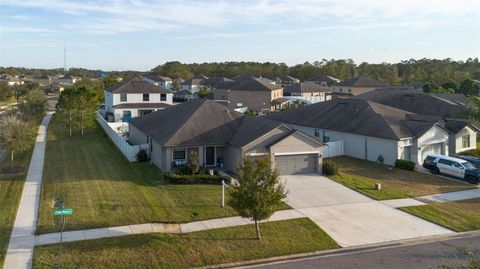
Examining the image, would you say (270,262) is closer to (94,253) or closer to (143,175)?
(94,253)

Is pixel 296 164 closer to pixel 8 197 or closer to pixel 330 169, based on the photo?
pixel 330 169

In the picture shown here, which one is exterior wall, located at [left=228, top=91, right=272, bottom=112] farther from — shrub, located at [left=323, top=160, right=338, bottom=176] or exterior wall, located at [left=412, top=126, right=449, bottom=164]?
shrub, located at [left=323, top=160, right=338, bottom=176]

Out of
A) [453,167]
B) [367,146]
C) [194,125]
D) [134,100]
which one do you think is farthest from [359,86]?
[194,125]

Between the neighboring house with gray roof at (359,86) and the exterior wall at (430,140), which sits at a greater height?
the neighboring house with gray roof at (359,86)

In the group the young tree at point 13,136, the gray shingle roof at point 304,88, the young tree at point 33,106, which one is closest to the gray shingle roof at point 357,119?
the young tree at point 13,136

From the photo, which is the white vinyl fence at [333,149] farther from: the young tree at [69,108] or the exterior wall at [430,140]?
the young tree at [69,108]

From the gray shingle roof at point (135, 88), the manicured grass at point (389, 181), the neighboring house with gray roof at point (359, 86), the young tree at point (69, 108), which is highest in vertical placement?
the neighboring house with gray roof at point (359, 86)
